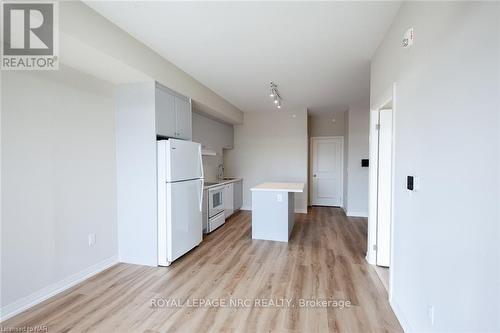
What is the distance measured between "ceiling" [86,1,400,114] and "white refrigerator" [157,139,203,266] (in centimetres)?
120

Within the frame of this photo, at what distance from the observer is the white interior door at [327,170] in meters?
6.99

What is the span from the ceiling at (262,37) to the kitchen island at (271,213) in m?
1.90

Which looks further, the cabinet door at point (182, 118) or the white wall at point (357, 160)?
the white wall at point (357, 160)

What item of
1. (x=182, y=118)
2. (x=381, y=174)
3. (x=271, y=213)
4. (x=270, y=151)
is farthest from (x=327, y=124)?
Answer: (x=182, y=118)

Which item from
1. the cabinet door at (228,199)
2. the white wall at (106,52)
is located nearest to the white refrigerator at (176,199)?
the white wall at (106,52)

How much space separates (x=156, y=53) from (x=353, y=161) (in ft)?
16.4

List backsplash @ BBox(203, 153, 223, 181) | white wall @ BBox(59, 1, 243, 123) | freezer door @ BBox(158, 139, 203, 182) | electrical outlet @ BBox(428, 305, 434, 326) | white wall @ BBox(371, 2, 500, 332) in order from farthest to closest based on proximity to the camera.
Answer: backsplash @ BBox(203, 153, 223, 181) → freezer door @ BBox(158, 139, 203, 182) → white wall @ BBox(59, 1, 243, 123) → electrical outlet @ BBox(428, 305, 434, 326) → white wall @ BBox(371, 2, 500, 332)

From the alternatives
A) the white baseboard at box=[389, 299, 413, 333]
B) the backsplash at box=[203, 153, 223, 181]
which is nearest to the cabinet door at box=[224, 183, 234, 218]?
the backsplash at box=[203, 153, 223, 181]

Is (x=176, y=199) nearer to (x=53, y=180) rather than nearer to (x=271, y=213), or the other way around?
(x=53, y=180)

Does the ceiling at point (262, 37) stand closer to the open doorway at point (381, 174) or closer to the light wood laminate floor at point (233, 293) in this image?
the open doorway at point (381, 174)

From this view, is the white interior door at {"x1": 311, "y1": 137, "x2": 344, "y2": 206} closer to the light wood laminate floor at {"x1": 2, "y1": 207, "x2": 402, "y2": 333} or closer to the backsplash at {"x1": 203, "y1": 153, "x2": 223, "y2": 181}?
the backsplash at {"x1": 203, "y1": 153, "x2": 223, "y2": 181}

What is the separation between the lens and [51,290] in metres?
2.41

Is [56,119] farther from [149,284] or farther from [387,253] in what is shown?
[387,253]

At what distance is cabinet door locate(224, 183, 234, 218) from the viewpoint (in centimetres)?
536
